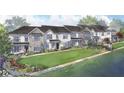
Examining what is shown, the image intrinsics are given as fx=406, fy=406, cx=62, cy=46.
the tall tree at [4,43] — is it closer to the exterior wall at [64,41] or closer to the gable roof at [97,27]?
the exterior wall at [64,41]

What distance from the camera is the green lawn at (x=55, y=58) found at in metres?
3.53

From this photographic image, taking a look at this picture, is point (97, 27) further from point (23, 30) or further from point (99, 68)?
point (23, 30)

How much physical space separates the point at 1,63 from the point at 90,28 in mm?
839

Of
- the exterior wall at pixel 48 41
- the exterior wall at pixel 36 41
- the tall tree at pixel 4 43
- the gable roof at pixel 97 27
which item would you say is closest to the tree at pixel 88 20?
the gable roof at pixel 97 27

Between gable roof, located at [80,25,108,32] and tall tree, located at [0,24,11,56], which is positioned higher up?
gable roof, located at [80,25,108,32]

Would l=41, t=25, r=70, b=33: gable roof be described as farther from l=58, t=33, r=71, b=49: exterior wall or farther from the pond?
the pond

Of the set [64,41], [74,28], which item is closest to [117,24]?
[74,28]

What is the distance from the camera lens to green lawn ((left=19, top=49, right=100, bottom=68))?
3.53 meters

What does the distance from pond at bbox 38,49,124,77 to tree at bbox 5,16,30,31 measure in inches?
19.1

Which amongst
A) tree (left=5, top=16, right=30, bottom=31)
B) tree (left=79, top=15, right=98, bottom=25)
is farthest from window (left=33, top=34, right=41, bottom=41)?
tree (left=79, top=15, right=98, bottom=25)

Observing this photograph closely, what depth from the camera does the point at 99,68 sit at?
11.5 ft

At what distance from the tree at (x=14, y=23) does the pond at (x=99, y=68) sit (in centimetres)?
49

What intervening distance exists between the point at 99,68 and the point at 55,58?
15.4 inches
